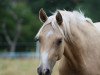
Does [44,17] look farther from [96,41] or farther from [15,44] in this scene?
[15,44]

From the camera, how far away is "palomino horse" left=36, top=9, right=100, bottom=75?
305 inches

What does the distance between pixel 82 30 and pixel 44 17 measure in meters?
0.78

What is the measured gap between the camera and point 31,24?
38594 millimetres

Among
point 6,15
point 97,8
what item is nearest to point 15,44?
point 97,8

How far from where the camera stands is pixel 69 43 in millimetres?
8297

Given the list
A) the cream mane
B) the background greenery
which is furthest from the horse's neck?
the background greenery

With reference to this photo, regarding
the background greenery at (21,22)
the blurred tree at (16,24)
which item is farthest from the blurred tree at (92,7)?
the blurred tree at (16,24)

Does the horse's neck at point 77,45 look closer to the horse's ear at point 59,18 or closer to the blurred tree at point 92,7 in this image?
the horse's ear at point 59,18

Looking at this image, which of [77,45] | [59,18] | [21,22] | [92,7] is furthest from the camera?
[21,22]

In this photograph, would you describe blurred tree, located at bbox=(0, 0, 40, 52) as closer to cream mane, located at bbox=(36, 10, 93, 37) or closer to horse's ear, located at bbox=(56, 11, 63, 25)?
cream mane, located at bbox=(36, 10, 93, 37)

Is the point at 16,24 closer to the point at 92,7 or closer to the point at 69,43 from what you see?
the point at 92,7

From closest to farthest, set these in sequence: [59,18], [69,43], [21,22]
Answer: [59,18] → [69,43] → [21,22]

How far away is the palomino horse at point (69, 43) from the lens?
7758 millimetres

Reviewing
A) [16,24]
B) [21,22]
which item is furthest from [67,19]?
[21,22]
